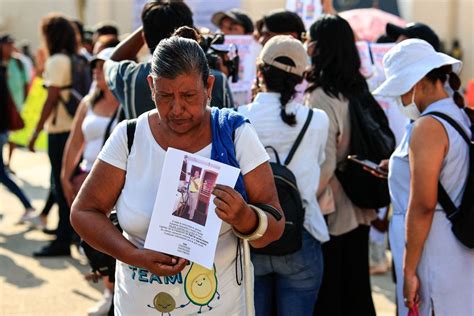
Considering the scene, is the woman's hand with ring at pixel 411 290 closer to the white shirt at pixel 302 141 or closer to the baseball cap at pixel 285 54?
the white shirt at pixel 302 141

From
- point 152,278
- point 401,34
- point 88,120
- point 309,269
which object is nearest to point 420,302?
point 309,269

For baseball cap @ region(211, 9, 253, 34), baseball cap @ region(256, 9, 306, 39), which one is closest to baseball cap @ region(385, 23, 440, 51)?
baseball cap @ region(256, 9, 306, 39)

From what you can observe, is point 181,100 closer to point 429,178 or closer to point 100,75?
point 429,178

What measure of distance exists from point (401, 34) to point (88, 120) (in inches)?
93.4

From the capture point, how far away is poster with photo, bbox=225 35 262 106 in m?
5.63

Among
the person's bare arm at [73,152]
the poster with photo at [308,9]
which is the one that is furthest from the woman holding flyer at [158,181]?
the poster with photo at [308,9]

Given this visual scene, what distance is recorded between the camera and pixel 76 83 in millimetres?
7719

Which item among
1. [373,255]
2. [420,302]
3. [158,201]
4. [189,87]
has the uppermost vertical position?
[189,87]

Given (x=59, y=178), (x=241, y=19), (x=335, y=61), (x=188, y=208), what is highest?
(x=188, y=208)

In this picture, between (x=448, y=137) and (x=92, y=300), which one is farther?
(x=92, y=300)

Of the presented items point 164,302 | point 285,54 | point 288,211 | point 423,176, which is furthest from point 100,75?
point 164,302

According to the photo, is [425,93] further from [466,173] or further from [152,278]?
[152,278]

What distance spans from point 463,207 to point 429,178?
0.76ft

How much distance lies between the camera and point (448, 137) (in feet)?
12.2
